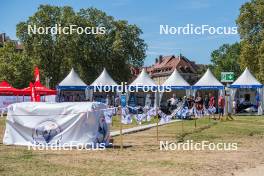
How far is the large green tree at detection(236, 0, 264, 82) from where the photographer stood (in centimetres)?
5800

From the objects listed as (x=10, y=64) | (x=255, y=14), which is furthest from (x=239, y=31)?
(x=10, y=64)

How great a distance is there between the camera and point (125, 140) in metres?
18.5

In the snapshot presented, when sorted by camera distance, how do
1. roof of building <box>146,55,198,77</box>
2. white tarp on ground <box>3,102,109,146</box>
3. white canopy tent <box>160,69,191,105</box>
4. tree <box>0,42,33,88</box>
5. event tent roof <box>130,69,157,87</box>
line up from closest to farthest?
white tarp on ground <box>3,102,109,146</box>, white canopy tent <box>160,69,191,105</box>, event tent roof <box>130,69,157,87</box>, tree <box>0,42,33,88</box>, roof of building <box>146,55,198,77</box>

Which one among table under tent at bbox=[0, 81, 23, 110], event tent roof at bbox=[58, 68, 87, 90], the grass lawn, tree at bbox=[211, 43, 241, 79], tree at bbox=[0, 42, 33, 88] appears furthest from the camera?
tree at bbox=[211, 43, 241, 79]

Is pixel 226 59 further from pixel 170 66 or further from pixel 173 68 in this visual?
pixel 170 66

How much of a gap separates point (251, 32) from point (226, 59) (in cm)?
5556

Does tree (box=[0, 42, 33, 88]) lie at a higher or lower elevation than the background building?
lower

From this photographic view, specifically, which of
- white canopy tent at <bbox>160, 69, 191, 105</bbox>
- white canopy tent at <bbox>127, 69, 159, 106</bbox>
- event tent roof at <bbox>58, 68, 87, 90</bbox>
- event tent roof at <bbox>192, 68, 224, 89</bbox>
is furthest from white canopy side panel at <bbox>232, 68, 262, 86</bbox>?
event tent roof at <bbox>58, 68, 87, 90</bbox>

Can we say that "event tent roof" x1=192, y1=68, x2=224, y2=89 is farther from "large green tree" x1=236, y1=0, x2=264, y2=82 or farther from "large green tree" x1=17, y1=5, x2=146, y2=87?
"large green tree" x1=17, y1=5, x2=146, y2=87

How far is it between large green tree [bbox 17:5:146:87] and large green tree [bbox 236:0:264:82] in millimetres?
21587

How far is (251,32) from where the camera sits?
6016 cm

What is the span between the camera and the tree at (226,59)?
113438mm

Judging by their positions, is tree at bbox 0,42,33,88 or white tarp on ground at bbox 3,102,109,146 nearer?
white tarp on ground at bbox 3,102,109,146

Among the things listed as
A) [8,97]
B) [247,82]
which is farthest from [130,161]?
[247,82]
